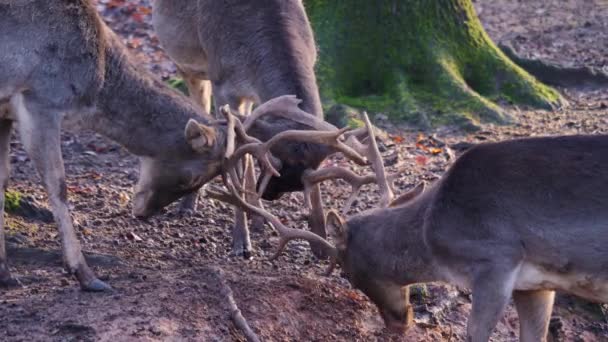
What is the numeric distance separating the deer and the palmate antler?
20 cm

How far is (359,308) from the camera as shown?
25.3ft

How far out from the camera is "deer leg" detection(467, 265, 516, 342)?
645 centimetres

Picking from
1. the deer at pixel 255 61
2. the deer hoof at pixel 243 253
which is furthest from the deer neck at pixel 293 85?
the deer hoof at pixel 243 253

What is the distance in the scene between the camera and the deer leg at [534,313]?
7.13m

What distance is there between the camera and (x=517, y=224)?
257 inches

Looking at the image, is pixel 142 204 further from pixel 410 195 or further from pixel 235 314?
pixel 410 195

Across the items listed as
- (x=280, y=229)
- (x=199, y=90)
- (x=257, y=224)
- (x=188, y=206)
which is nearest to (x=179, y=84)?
(x=199, y=90)

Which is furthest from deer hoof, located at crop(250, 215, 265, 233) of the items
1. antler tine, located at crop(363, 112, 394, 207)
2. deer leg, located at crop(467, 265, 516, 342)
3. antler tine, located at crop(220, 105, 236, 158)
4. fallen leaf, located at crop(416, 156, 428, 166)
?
deer leg, located at crop(467, 265, 516, 342)

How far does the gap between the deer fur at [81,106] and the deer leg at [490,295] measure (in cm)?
215

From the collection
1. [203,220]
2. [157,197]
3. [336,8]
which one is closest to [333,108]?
[336,8]

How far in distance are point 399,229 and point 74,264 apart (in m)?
2.10

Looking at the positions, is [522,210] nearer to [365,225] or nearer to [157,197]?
[365,225]

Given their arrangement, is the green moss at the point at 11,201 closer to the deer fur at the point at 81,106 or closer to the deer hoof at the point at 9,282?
the deer fur at the point at 81,106

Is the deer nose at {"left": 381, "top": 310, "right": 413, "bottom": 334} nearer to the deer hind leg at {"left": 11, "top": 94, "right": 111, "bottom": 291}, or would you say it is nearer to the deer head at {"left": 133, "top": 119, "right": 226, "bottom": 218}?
the deer head at {"left": 133, "top": 119, "right": 226, "bottom": 218}
